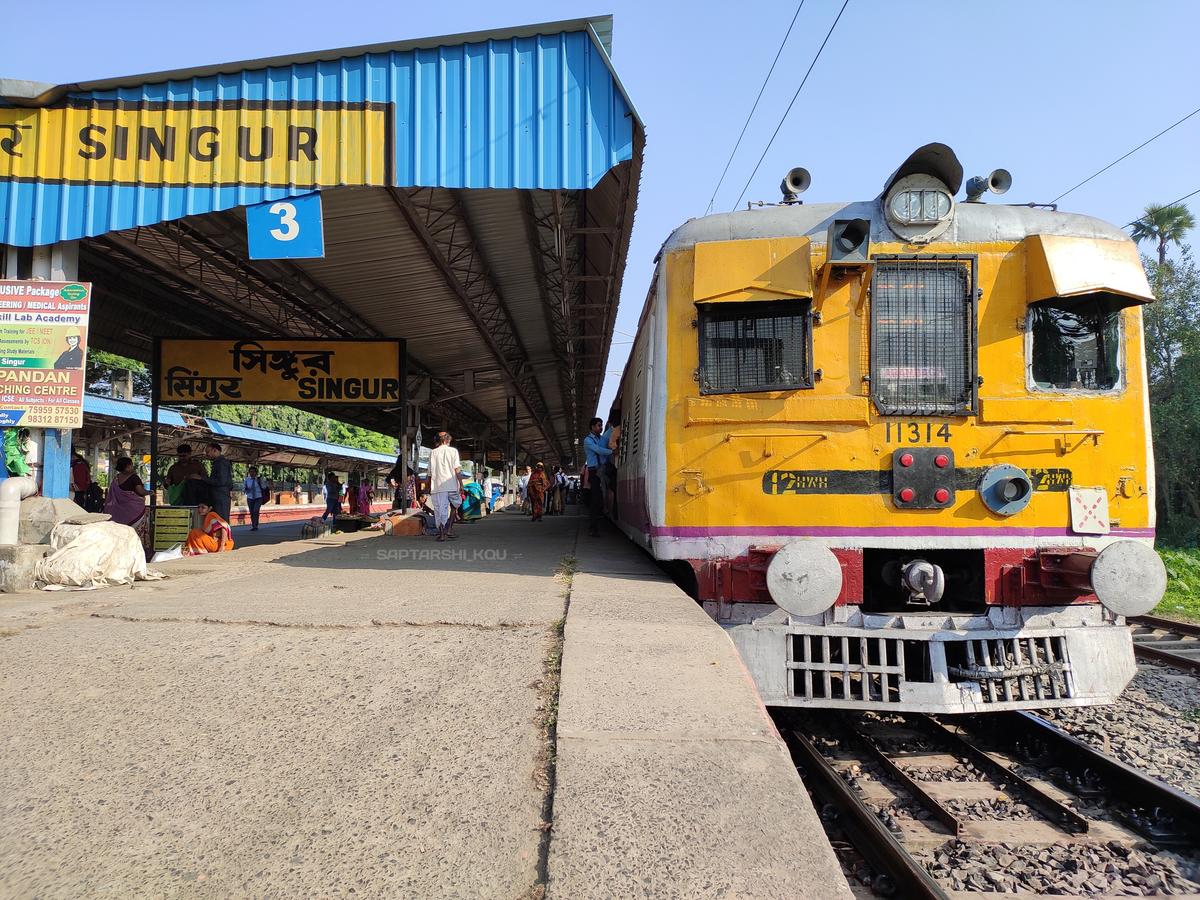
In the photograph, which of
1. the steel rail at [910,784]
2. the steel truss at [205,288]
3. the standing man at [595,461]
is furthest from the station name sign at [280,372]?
the steel rail at [910,784]

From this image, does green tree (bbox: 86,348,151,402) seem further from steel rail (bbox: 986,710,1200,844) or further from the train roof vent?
steel rail (bbox: 986,710,1200,844)

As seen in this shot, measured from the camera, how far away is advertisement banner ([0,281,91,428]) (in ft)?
22.9

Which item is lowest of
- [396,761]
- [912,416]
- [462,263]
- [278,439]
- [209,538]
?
[396,761]

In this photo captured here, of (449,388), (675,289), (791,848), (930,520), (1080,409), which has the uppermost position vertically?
(449,388)

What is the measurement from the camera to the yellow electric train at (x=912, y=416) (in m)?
4.25

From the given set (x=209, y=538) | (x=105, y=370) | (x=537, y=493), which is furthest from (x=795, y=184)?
(x=105, y=370)

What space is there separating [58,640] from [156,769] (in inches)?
81.1

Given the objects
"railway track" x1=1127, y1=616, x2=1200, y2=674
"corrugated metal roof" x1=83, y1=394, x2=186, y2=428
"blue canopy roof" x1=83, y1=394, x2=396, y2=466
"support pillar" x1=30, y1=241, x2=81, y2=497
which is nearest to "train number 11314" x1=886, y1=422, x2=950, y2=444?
"railway track" x1=1127, y1=616, x2=1200, y2=674

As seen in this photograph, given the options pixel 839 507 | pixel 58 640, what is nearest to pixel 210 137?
pixel 58 640

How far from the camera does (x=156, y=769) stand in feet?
7.70

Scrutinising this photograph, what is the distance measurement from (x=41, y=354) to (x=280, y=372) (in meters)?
5.40

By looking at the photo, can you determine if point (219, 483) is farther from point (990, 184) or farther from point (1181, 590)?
point (1181, 590)

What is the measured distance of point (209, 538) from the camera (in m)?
9.45

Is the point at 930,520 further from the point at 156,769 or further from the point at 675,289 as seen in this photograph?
the point at 156,769
